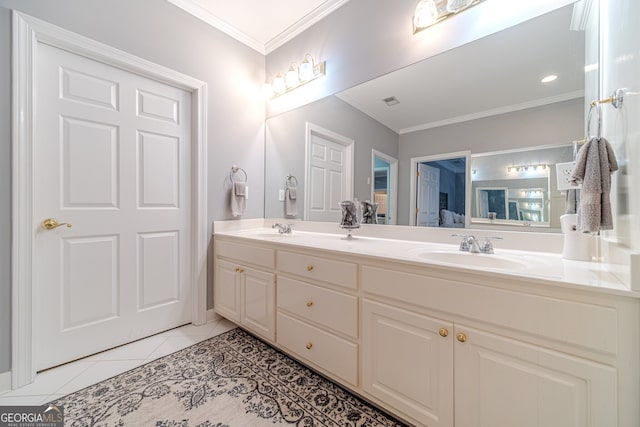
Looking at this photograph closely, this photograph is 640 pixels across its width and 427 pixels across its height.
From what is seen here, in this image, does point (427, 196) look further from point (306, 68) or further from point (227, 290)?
point (227, 290)

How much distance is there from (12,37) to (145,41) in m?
0.67

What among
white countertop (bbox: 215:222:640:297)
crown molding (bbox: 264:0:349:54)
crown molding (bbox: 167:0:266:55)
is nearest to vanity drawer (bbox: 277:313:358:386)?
white countertop (bbox: 215:222:640:297)

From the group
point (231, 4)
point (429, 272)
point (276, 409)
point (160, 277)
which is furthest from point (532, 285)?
point (231, 4)

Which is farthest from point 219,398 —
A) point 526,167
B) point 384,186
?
point 526,167

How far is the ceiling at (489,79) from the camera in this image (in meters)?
1.17

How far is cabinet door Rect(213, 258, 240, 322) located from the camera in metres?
1.92

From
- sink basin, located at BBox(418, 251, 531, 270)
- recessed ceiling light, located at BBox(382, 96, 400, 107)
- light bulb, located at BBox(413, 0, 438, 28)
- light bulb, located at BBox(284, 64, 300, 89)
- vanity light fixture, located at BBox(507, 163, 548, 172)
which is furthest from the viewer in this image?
light bulb, located at BBox(284, 64, 300, 89)

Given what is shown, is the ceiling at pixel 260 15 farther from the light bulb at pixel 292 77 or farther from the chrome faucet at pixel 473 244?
the chrome faucet at pixel 473 244

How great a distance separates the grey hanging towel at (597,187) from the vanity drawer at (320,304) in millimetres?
907

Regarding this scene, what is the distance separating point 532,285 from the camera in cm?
80

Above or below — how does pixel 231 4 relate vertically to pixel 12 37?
above

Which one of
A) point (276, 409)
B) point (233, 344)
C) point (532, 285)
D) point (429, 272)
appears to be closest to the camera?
point (532, 285)

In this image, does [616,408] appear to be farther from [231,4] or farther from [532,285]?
[231,4]

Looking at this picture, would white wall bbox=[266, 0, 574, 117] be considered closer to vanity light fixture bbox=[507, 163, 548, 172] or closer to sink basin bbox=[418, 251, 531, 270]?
vanity light fixture bbox=[507, 163, 548, 172]
